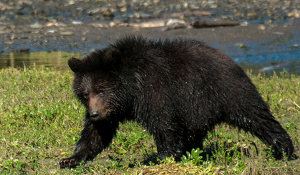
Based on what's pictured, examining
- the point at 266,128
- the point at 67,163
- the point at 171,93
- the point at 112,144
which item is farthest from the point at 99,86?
the point at 266,128

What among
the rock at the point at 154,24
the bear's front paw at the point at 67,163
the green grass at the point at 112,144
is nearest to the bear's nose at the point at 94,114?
the green grass at the point at 112,144

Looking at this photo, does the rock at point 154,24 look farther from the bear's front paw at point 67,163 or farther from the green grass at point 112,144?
the bear's front paw at point 67,163

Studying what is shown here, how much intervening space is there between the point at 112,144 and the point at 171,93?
163 cm

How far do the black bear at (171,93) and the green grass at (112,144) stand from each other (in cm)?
34

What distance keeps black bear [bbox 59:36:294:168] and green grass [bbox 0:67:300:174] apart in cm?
34

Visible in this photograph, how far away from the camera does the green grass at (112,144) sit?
15.4 ft

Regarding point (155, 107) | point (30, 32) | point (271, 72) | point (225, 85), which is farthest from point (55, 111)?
point (30, 32)

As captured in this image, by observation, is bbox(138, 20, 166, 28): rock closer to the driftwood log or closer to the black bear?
the driftwood log

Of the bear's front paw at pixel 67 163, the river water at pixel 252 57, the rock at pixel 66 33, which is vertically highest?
the rock at pixel 66 33

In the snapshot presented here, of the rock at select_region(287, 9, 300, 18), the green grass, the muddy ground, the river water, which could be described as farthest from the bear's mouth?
the rock at select_region(287, 9, 300, 18)

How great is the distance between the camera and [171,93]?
5.27 meters

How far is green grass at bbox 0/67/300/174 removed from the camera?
469 centimetres

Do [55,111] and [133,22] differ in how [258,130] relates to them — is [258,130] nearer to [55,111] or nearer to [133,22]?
[55,111]

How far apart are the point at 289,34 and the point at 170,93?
42.1ft
